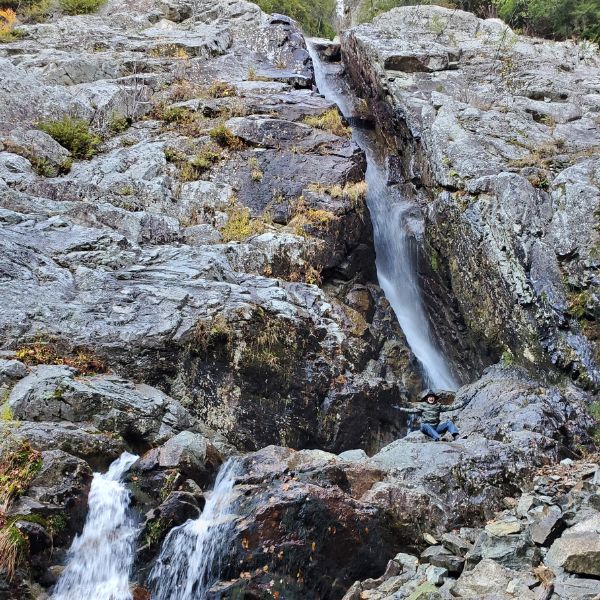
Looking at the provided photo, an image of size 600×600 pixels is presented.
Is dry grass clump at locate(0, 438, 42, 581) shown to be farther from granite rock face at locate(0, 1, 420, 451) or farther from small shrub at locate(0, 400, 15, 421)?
granite rock face at locate(0, 1, 420, 451)

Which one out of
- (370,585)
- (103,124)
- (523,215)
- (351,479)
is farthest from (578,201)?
(103,124)

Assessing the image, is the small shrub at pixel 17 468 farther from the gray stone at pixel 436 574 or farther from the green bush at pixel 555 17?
the green bush at pixel 555 17

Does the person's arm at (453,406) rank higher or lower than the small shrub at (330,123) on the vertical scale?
lower

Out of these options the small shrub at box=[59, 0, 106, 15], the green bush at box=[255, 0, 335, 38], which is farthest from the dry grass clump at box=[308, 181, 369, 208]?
the green bush at box=[255, 0, 335, 38]

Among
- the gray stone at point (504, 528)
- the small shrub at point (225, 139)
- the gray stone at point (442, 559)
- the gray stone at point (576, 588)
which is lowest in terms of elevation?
the gray stone at point (442, 559)

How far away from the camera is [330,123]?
17641 millimetres

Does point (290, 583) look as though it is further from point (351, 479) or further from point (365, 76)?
point (365, 76)

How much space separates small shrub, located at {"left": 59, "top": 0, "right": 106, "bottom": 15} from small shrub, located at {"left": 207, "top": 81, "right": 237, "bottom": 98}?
9303 millimetres

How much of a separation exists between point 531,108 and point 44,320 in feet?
49.8

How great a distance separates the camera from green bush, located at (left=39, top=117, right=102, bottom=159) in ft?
52.6

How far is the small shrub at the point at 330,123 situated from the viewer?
57.7 ft

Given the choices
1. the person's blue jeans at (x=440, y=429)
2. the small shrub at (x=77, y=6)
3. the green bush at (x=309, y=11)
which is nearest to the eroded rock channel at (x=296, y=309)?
the person's blue jeans at (x=440, y=429)

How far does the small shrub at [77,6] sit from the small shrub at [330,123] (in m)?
13.0

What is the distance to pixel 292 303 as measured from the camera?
36.5 feet
